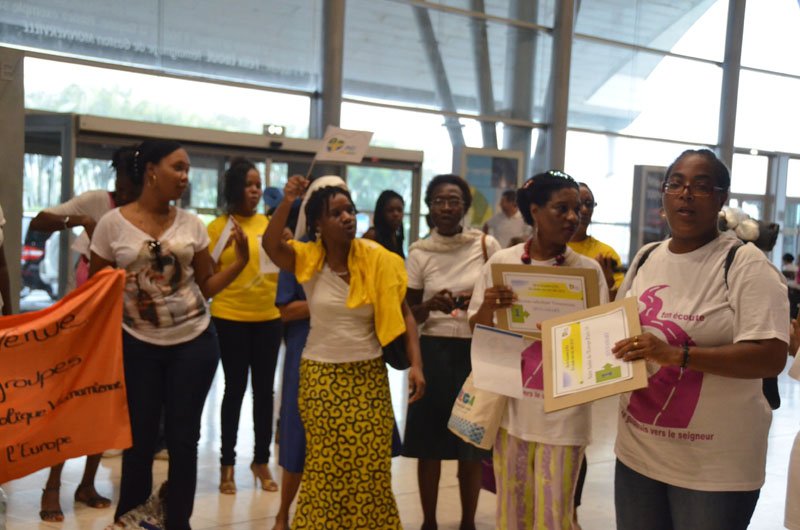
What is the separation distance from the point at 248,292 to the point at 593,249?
81.5 inches

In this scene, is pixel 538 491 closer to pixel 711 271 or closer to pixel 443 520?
pixel 711 271

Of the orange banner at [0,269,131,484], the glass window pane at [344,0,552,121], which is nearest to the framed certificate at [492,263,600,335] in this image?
the orange banner at [0,269,131,484]

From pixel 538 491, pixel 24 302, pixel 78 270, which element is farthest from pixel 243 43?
pixel 538 491

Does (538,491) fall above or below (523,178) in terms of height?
below

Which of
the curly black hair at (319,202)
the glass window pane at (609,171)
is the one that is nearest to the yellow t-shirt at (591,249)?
the curly black hair at (319,202)

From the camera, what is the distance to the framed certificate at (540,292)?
11.3 ft

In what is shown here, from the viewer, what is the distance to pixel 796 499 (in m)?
2.54

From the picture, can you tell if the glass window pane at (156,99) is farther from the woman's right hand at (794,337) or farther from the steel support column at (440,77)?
the woman's right hand at (794,337)

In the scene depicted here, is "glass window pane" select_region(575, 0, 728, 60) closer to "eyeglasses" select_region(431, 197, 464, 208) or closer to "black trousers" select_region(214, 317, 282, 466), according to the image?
"black trousers" select_region(214, 317, 282, 466)

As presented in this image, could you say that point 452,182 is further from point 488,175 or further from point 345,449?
point 488,175

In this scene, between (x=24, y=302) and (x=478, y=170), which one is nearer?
(x=24, y=302)

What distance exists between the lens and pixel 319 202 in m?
4.20

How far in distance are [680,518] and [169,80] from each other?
10.9 metres

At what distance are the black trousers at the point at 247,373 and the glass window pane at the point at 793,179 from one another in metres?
18.2
